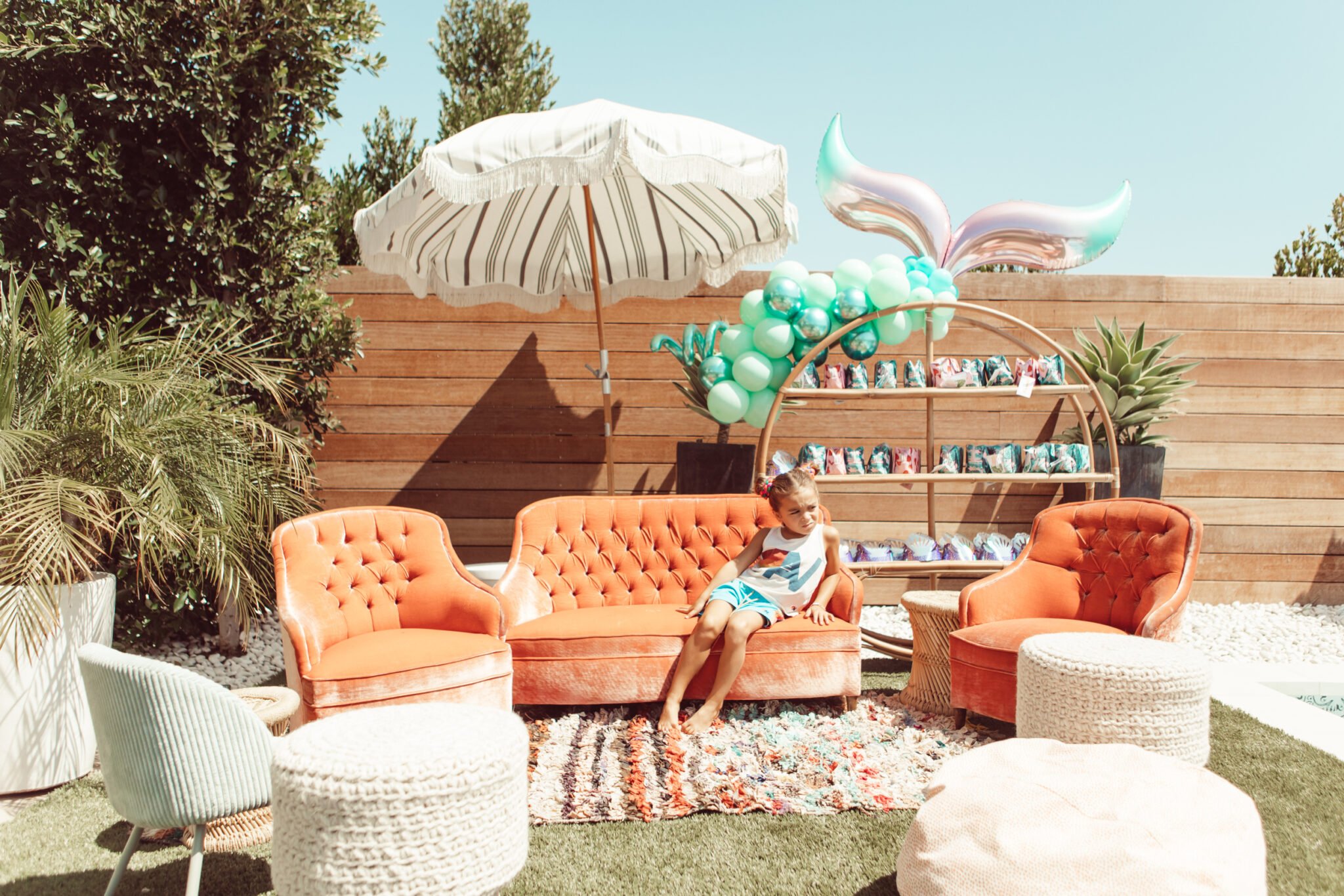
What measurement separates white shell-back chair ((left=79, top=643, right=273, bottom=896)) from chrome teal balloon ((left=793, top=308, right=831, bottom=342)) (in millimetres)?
3019

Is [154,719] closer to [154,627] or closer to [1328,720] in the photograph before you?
[154,627]

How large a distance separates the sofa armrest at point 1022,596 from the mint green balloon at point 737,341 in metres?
1.60

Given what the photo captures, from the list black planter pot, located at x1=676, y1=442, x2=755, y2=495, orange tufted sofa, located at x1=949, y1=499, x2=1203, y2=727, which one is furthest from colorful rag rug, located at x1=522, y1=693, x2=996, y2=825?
black planter pot, located at x1=676, y1=442, x2=755, y2=495

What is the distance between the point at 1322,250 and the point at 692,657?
9936mm

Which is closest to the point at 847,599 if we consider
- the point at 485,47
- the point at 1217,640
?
the point at 1217,640

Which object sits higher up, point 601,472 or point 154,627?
point 601,472

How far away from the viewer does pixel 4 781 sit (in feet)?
9.32

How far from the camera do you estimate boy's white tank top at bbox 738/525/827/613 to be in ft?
11.8

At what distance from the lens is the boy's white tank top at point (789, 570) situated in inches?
142

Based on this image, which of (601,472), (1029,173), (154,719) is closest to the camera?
(154,719)

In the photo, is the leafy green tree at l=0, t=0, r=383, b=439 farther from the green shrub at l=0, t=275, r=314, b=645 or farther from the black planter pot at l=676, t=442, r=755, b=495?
the black planter pot at l=676, t=442, r=755, b=495

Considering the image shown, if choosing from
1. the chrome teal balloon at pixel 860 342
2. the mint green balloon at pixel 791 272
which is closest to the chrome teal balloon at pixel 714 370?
the mint green balloon at pixel 791 272

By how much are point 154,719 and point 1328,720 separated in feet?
13.0

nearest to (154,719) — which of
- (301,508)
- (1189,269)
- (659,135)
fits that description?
(301,508)
